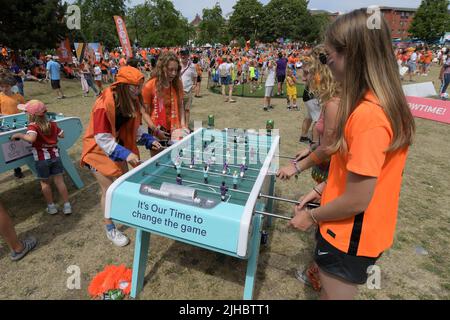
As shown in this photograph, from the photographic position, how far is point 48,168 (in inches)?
142

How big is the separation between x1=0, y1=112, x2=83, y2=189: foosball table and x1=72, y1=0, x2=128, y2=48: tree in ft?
111

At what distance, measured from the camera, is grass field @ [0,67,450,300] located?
8.66ft

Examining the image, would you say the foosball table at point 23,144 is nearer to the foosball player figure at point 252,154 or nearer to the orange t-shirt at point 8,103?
the orange t-shirt at point 8,103

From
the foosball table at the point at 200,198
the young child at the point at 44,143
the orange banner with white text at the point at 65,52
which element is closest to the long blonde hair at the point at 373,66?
the foosball table at the point at 200,198

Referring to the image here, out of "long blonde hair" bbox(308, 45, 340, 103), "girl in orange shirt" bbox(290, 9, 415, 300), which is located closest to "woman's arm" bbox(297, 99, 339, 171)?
"long blonde hair" bbox(308, 45, 340, 103)

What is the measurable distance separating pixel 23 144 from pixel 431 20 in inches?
2550

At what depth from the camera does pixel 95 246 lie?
321 centimetres

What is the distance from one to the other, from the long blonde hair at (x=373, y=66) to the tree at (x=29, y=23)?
19.3m

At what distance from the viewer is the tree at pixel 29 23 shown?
48.7ft

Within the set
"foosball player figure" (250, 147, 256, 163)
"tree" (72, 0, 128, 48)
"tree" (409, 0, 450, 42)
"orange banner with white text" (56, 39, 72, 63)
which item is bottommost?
"foosball player figure" (250, 147, 256, 163)

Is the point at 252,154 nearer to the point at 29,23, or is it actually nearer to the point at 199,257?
the point at 199,257

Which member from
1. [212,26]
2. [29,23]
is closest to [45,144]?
[29,23]

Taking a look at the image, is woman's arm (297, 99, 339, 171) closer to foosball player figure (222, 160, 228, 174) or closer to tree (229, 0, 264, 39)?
foosball player figure (222, 160, 228, 174)

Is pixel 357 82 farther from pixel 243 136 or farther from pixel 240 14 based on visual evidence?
pixel 240 14
